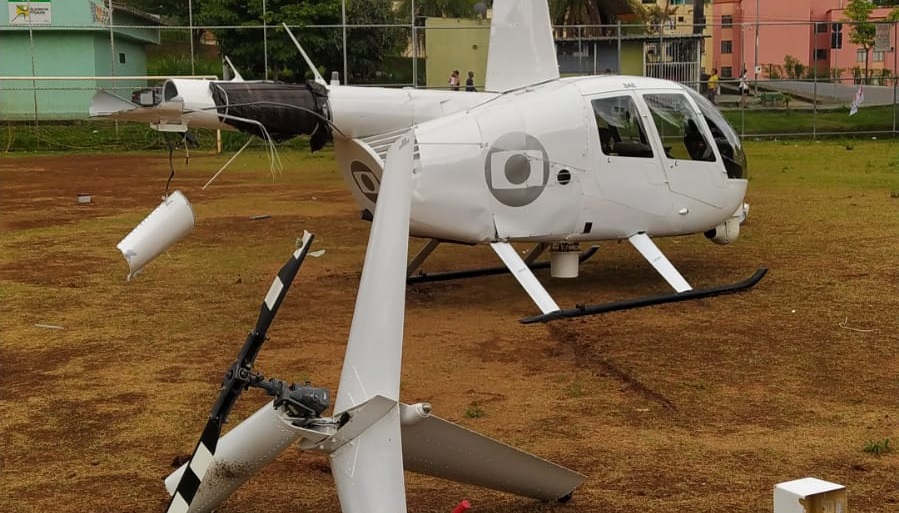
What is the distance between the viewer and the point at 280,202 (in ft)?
64.1

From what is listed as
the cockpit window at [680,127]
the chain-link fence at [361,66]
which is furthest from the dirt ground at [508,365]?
the chain-link fence at [361,66]

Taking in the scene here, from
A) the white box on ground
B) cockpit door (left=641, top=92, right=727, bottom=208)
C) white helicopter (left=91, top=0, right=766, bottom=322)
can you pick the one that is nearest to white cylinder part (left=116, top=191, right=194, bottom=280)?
white helicopter (left=91, top=0, right=766, bottom=322)

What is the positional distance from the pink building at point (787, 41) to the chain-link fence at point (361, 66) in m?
2.70

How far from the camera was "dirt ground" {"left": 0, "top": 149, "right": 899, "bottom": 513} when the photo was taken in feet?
20.2

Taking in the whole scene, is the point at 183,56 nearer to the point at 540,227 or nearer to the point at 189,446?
the point at 540,227

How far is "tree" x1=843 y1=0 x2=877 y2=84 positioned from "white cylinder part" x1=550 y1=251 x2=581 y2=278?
25011mm

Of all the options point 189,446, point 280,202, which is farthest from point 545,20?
point 280,202

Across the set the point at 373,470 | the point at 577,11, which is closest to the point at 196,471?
the point at 373,470

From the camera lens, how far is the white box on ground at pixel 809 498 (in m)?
4.01

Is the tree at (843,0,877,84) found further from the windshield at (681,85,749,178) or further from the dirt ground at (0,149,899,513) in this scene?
the dirt ground at (0,149,899,513)

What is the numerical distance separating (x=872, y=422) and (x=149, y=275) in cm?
846

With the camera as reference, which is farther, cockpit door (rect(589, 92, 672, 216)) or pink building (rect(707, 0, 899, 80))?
pink building (rect(707, 0, 899, 80))

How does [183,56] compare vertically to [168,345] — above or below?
above

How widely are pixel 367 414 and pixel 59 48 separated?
35.4m
